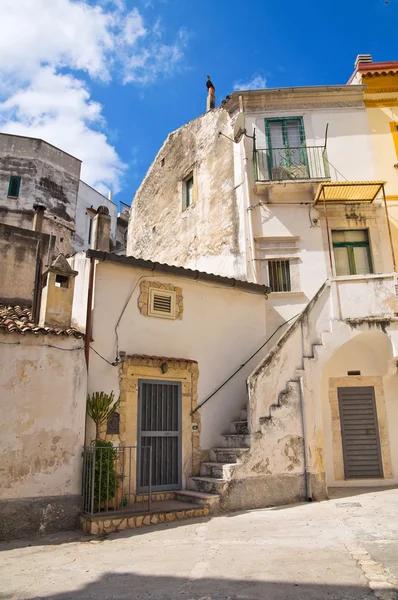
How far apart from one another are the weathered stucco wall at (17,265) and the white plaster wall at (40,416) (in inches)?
171

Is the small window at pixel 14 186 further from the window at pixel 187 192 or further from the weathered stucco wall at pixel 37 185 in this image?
the window at pixel 187 192

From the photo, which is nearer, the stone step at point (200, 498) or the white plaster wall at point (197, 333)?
the stone step at point (200, 498)

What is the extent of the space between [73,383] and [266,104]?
10364mm

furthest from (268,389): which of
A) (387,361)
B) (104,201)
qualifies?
(104,201)

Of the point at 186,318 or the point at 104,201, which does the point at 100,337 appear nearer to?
the point at 186,318

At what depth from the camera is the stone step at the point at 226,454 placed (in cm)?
884

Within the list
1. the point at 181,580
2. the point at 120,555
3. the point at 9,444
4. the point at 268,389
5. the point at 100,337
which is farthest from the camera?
the point at 268,389

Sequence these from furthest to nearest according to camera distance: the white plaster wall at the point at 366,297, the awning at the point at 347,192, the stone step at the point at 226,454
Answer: the awning at the point at 347,192 → the white plaster wall at the point at 366,297 → the stone step at the point at 226,454

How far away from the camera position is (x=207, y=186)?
1528 centimetres

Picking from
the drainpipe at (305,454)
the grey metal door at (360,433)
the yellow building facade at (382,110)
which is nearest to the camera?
the drainpipe at (305,454)

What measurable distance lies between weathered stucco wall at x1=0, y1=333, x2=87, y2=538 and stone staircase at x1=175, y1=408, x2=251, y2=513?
2.27 metres

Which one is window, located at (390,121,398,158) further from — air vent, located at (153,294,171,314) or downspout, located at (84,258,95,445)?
downspout, located at (84,258,95,445)

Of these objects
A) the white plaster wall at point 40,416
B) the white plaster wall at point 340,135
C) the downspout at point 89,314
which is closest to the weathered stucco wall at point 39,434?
the white plaster wall at point 40,416

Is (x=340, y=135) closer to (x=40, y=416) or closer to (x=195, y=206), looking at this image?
(x=195, y=206)
